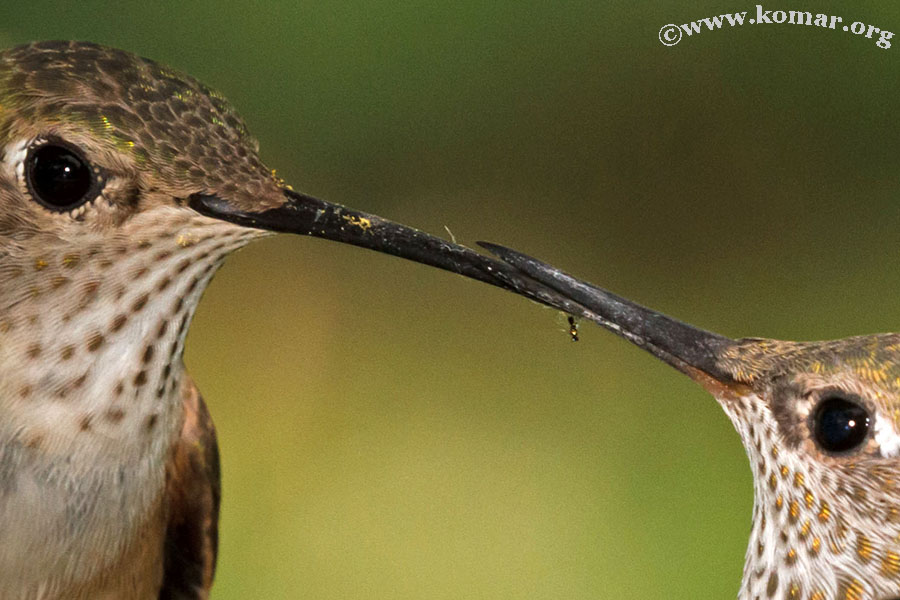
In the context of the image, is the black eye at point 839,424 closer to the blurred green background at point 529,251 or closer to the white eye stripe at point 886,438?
the white eye stripe at point 886,438

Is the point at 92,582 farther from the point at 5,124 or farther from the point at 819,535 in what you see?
the point at 819,535

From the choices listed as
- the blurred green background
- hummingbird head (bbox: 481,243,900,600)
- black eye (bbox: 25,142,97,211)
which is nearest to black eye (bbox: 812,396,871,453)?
hummingbird head (bbox: 481,243,900,600)

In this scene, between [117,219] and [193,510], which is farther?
[193,510]

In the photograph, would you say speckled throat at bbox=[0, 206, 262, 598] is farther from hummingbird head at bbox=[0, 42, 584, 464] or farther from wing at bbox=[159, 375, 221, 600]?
wing at bbox=[159, 375, 221, 600]

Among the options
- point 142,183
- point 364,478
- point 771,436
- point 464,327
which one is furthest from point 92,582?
point 464,327

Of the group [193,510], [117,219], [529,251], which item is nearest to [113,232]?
[117,219]

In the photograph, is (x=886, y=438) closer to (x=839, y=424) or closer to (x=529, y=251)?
(x=839, y=424)

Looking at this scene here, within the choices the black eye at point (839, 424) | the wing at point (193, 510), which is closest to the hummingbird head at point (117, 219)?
the black eye at point (839, 424)
